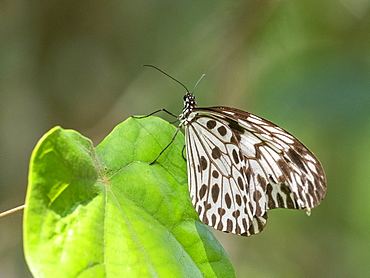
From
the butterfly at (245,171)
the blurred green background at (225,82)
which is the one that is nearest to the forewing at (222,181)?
the butterfly at (245,171)

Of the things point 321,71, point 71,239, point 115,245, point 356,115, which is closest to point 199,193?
point 115,245

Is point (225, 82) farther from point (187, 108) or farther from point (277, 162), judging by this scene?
point (277, 162)

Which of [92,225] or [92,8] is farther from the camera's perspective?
[92,8]

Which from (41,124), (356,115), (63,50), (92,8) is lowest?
(41,124)

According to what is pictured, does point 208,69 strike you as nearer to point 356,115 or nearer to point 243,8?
point 243,8

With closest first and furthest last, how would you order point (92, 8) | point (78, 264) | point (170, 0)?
point (78, 264) < point (92, 8) < point (170, 0)

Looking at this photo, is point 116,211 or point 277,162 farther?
point 277,162

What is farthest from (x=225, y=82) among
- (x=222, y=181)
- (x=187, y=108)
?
(x=222, y=181)
